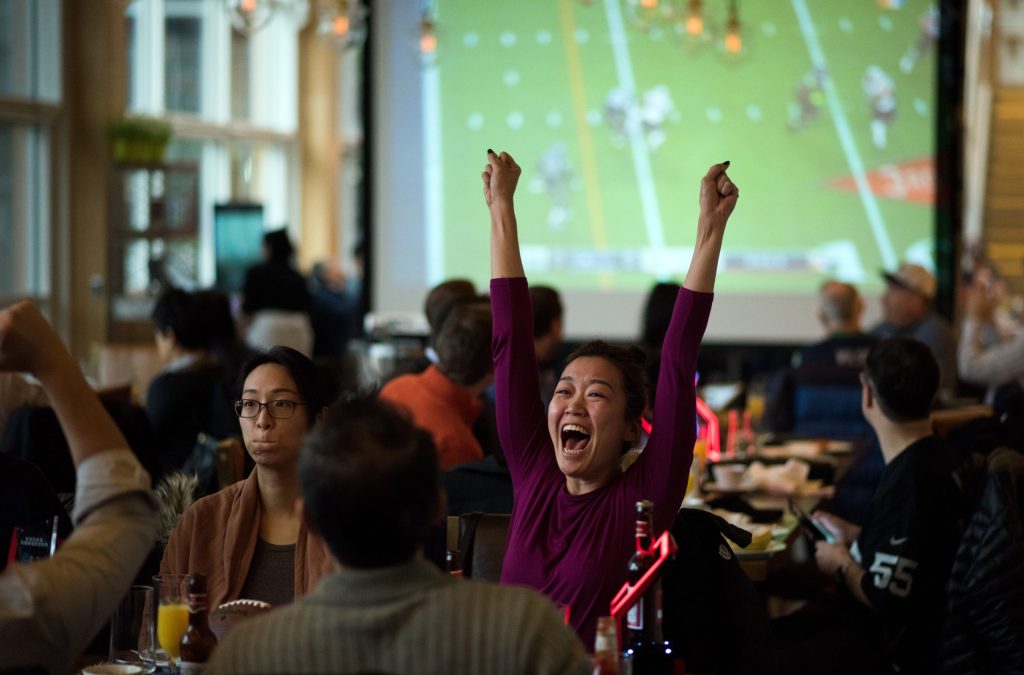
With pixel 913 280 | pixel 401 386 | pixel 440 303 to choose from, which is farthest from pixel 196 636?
pixel 913 280

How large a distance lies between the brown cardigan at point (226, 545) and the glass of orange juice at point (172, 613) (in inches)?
13.0

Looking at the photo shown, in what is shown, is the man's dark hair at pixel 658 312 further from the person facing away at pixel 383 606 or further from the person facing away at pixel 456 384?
the person facing away at pixel 383 606

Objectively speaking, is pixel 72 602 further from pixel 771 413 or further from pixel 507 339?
pixel 771 413

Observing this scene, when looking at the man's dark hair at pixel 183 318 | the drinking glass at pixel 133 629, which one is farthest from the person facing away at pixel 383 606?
the man's dark hair at pixel 183 318

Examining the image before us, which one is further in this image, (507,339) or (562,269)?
(562,269)

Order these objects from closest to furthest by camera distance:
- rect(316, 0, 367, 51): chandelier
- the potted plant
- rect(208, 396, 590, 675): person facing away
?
rect(208, 396, 590, 675): person facing away
rect(316, 0, 367, 51): chandelier
the potted plant

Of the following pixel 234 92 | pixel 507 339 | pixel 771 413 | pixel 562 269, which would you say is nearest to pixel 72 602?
pixel 507 339

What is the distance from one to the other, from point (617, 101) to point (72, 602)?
8.12m

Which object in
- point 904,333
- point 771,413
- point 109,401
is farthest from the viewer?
point 904,333

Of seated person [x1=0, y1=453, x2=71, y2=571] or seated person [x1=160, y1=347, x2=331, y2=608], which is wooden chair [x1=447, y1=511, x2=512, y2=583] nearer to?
seated person [x1=160, y1=347, x2=331, y2=608]

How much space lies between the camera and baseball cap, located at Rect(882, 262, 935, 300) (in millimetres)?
7484

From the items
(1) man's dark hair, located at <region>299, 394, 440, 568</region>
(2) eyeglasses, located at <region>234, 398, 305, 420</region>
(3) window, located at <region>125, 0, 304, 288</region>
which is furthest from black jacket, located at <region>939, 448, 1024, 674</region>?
(3) window, located at <region>125, 0, 304, 288</region>

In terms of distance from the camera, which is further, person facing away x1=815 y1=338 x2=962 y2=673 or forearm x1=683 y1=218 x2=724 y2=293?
person facing away x1=815 y1=338 x2=962 y2=673

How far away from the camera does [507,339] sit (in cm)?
289
